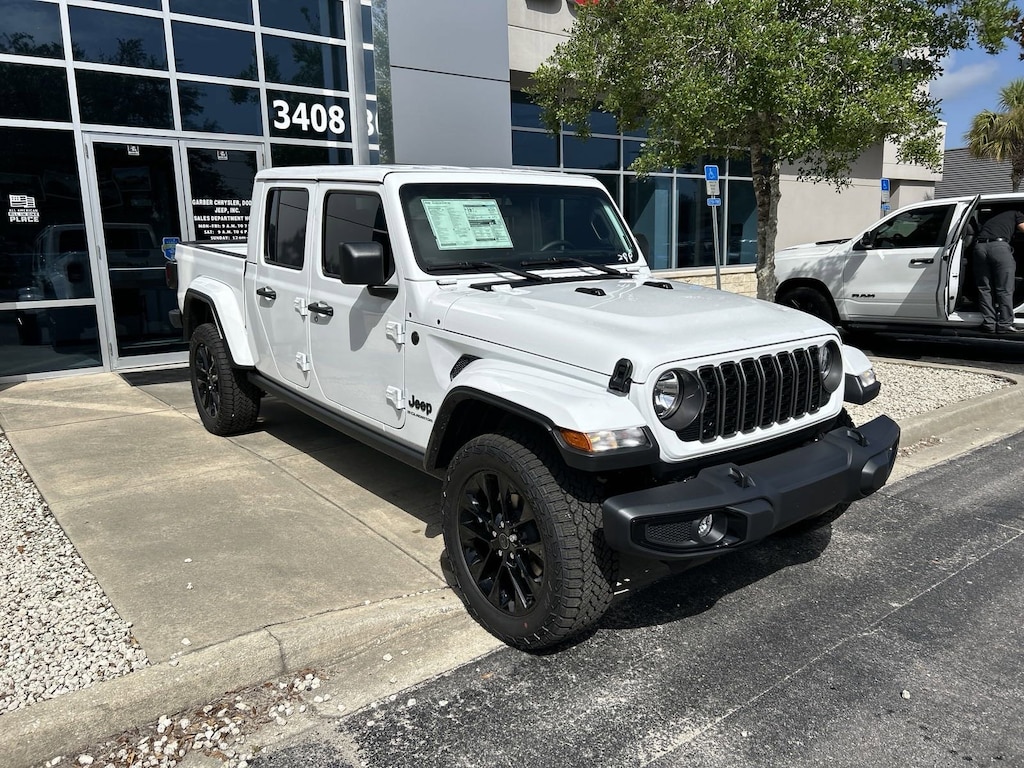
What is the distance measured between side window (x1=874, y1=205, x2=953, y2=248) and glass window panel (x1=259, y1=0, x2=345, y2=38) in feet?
24.8

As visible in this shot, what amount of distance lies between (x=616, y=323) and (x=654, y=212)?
13.9m

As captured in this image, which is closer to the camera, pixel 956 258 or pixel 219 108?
pixel 956 258

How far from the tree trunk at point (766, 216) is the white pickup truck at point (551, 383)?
15.3 ft

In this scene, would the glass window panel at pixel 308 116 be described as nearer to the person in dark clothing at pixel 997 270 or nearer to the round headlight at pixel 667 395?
the person in dark clothing at pixel 997 270

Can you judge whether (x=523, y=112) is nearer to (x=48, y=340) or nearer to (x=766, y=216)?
(x=766, y=216)

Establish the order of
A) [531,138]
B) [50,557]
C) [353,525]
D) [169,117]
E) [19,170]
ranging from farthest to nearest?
[531,138], [169,117], [19,170], [353,525], [50,557]

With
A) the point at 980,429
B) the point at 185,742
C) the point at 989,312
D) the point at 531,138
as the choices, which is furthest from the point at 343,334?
the point at 531,138

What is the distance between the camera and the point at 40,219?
8578 mm

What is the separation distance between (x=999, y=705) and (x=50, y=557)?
425 cm

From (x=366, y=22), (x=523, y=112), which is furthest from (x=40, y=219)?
(x=523, y=112)

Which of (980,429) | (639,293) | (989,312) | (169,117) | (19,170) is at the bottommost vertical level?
(980,429)

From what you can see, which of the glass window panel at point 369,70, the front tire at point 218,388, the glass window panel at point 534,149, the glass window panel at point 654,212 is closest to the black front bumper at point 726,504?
the front tire at point 218,388

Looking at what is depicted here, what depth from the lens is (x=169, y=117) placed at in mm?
9258

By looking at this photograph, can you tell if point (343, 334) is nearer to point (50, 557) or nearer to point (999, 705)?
point (50, 557)
